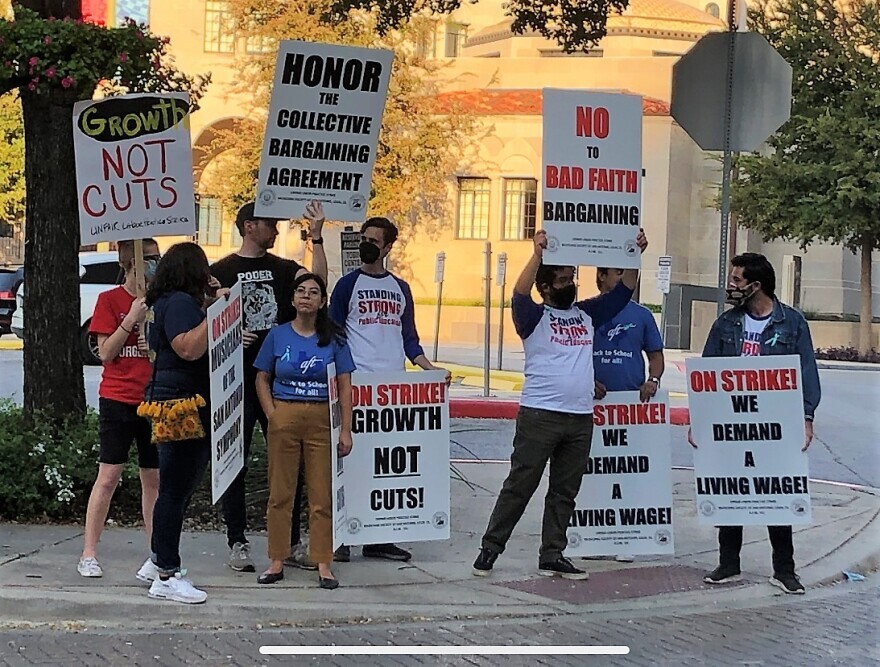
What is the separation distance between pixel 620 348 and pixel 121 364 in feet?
9.98

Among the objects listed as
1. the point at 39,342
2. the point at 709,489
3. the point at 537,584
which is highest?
the point at 39,342

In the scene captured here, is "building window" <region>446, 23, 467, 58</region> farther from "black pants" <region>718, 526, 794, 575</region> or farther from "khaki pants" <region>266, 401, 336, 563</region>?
"khaki pants" <region>266, 401, 336, 563</region>

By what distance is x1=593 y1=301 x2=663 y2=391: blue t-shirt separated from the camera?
7.82 meters

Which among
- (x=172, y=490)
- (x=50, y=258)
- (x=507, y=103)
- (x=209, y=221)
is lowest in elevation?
(x=172, y=490)

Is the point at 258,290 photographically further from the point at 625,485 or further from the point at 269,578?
the point at 625,485

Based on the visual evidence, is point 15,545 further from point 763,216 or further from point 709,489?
point 763,216

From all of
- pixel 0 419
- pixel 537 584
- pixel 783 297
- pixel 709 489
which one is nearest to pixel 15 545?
pixel 0 419

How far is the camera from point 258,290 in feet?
23.6

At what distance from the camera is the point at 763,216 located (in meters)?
30.9

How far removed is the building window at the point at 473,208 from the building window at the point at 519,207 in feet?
1.87

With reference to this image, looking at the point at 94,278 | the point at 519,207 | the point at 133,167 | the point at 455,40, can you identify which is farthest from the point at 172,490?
the point at 455,40

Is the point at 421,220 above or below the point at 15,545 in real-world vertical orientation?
above

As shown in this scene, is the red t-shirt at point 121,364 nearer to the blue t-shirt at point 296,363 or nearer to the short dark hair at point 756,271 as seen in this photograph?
the blue t-shirt at point 296,363

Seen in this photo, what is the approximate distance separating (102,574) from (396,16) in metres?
6.99
